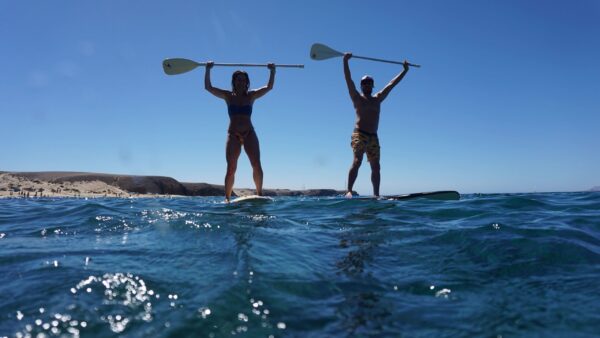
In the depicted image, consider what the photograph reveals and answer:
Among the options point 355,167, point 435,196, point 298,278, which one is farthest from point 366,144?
point 298,278

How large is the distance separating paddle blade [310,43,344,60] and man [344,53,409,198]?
1.00 m

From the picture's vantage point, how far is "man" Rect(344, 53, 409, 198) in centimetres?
944

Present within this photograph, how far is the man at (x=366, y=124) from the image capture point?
9.44 metres

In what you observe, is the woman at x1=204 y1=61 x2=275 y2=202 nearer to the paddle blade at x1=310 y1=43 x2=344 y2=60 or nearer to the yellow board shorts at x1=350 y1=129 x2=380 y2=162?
the paddle blade at x1=310 y1=43 x2=344 y2=60

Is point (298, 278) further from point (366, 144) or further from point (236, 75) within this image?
point (366, 144)

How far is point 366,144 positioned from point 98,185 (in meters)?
24.5

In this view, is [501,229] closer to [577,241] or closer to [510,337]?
[577,241]

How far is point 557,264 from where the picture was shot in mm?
3805

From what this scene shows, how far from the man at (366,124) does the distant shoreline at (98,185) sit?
48.5 ft

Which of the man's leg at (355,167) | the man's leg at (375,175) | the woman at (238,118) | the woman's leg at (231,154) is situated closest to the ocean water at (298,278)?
the woman's leg at (231,154)

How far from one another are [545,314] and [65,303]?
337 centimetres

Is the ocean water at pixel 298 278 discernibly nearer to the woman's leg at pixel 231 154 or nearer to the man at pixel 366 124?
the woman's leg at pixel 231 154

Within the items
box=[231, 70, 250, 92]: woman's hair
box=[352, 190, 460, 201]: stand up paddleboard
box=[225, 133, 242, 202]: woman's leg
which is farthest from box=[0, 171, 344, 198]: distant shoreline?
box=[352, 190, 460, 201]: stand up paddleboard

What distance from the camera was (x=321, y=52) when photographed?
10.5m
